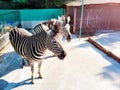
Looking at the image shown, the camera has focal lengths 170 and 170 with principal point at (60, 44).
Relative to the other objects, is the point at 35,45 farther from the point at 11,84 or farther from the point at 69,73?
the point at 69,73

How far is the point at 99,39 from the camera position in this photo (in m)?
7.72

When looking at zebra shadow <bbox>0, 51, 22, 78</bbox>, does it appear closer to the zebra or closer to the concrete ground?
the concrete ground

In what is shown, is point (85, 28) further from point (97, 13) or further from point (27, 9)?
point (27, 9)

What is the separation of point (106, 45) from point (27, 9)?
535 centimetres

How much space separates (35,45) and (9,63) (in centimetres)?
205

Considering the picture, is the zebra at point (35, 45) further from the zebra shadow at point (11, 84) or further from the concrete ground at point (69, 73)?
the concrete ground at point (69, 73)

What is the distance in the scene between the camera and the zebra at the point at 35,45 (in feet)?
11.8

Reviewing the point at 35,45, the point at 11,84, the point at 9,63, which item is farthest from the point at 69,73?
the point at 9,63

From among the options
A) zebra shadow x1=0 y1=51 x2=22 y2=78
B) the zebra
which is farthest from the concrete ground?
the zebra

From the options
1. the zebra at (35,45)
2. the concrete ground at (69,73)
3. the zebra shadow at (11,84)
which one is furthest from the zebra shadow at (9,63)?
the zebra at (35,45)

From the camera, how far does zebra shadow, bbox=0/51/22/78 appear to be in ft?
17.2

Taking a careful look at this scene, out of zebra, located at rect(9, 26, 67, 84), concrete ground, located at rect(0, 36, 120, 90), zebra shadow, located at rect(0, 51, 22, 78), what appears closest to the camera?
zebra, located at rect(9, 26, 67, 84)

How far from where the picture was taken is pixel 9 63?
5.71 meters

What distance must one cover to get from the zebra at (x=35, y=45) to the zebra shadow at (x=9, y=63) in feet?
2.95
